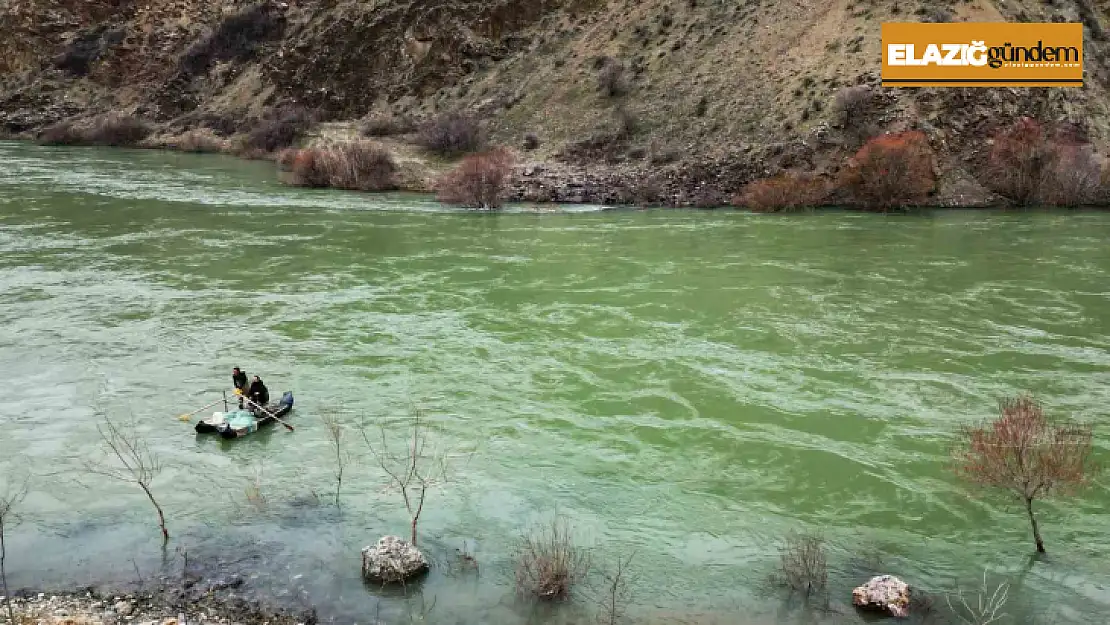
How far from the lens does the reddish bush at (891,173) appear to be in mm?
36469

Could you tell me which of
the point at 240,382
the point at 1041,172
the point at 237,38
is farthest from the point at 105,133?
the point at 1041,172

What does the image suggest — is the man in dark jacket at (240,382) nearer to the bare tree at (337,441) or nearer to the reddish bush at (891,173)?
the bare tree at (337,441)

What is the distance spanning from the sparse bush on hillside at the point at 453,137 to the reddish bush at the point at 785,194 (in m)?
18.0

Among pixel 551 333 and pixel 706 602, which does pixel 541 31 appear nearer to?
pixel 551 333

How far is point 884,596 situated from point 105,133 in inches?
2810

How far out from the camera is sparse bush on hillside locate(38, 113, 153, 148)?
219ft

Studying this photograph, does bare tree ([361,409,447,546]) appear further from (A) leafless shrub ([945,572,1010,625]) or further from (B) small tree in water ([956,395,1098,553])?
(B) small tree in water ([956,395,1098,553])

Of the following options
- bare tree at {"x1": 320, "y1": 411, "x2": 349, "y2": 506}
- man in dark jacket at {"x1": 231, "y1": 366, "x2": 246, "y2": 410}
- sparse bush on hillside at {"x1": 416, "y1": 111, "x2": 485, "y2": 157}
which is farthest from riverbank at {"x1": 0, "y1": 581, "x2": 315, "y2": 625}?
sparse bush on hillside at {"x1": 416, "y1": 111, "x2": 485, "y2": 157}

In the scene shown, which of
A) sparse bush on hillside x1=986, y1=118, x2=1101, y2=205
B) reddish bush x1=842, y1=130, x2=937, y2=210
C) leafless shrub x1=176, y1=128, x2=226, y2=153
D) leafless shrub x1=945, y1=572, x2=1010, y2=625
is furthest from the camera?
leafless shrub x1=176, y1=128, x2=226, y2=153

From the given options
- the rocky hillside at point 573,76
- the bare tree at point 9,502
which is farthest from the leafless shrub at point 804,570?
the rocky hillside at point 573,76

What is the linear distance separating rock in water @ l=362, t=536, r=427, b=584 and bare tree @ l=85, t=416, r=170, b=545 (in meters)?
3.56

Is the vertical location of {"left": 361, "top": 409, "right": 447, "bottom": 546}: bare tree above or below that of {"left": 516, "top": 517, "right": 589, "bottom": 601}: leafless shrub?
above

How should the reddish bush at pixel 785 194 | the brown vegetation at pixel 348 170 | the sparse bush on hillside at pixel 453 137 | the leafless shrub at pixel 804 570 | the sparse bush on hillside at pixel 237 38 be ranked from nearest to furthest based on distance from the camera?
the leafless shrub at pixel 804 570
the reddish bush at pixel 785 194
the brown vegetation at pixel 348 170
the sparse bush on hillside at pixel 453 137
the sparse bush on hillside at pixel 237 38

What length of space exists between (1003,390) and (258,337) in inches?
637
